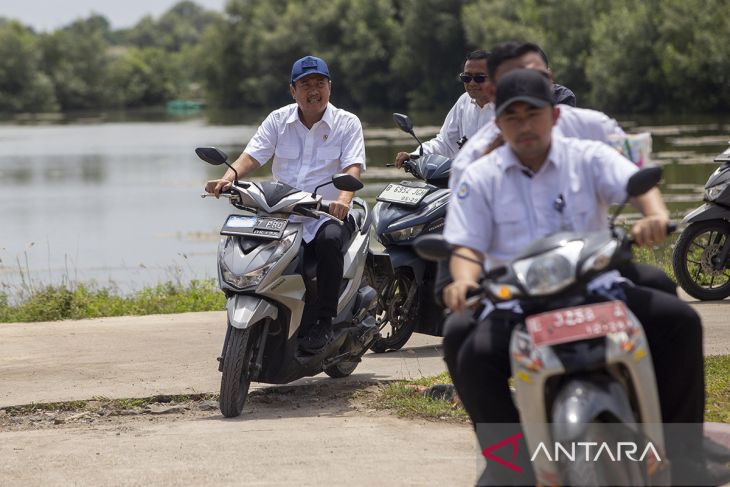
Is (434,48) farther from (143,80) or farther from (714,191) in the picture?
(714,191)

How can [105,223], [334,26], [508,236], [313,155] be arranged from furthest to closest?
[334,26]
[105,223]
[313,155]
[508,236]

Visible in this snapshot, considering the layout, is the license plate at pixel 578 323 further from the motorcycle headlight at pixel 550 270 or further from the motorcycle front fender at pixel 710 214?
the motorcycle front fender at pixel 710 214

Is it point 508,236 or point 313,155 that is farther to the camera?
point 313,155

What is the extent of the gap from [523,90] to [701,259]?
18.9 ft

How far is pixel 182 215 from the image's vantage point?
83.3ft

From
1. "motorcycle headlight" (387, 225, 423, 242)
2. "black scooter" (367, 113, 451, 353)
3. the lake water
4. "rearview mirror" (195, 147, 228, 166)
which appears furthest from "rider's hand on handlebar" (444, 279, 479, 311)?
the lake water

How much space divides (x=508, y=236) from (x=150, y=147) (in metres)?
47.0

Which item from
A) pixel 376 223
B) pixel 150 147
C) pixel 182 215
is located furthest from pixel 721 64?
pixel 376 223

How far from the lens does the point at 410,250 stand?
8.11 meters

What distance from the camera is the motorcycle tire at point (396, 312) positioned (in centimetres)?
809

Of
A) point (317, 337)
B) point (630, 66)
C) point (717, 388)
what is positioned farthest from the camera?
point (630, 66)

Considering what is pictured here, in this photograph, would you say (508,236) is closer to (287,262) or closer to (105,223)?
(287,262)

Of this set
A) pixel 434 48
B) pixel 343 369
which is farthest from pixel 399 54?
pixel 343 369

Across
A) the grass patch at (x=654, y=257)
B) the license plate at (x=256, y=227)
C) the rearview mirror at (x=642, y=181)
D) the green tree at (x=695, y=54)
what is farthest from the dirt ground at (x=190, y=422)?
the green tree at (x=695, y=54)
